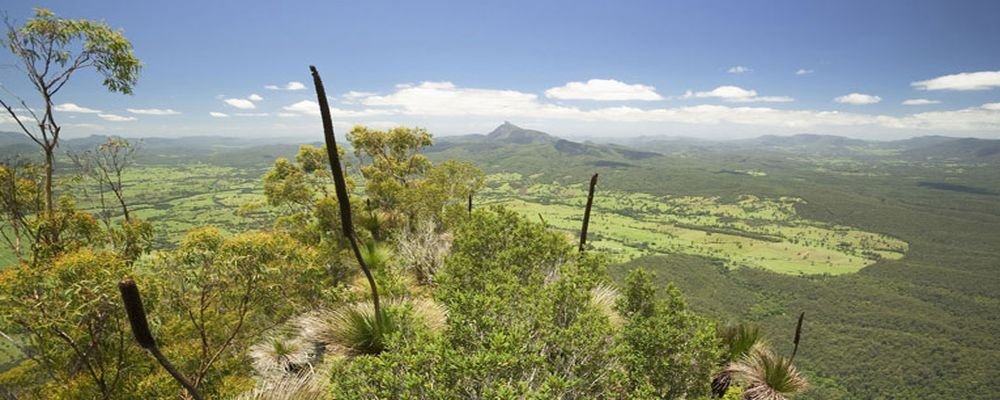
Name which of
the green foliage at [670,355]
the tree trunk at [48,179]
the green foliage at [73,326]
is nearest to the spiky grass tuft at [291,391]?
the green foliage at [73,326]

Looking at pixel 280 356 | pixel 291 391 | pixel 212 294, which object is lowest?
pixel 280 356

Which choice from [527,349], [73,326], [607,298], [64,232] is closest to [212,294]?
[73,326]

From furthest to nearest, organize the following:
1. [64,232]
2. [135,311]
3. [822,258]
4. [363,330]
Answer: [822,258] < [64,232] < [363,330] < [135,311]

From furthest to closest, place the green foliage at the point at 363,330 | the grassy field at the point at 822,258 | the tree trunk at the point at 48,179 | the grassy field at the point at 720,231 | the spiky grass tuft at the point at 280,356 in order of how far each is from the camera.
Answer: the grassy field at the point at 720,231 → the grassy field at the point at 822,258 → the tree trunk at the point at 48,179 → the spiky grass tuft at the point at 280,356 → the green foliage at the point at 363,330

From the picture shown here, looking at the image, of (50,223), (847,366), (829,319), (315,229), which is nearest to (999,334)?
(829,319)

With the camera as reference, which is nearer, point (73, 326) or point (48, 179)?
point (73, 326)

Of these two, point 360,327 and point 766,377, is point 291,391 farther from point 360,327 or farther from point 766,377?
point 766,377

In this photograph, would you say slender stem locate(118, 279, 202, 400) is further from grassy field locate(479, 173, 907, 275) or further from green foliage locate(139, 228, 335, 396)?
grassy field locate(479, 173, 907, 275)

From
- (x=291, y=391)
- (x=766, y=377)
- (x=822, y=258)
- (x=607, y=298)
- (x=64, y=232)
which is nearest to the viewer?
(x=291, y=391)

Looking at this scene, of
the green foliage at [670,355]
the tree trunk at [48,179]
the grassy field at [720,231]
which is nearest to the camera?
the green foliage at [670,355]

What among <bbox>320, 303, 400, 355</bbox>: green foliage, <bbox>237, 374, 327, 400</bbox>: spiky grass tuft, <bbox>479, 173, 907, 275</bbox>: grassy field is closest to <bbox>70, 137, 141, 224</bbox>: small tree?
<bbox>320, 303, 400, 355</bbox>: green foliage

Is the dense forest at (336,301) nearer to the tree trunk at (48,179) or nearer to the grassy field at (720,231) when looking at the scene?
the tree trunk at (48,179)

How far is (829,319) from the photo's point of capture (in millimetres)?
80875

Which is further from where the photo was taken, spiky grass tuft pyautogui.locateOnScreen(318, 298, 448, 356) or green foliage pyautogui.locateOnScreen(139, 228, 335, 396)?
spiky grass tuft pyautogui.locateOnScreen(318, 298, 448, 356)
